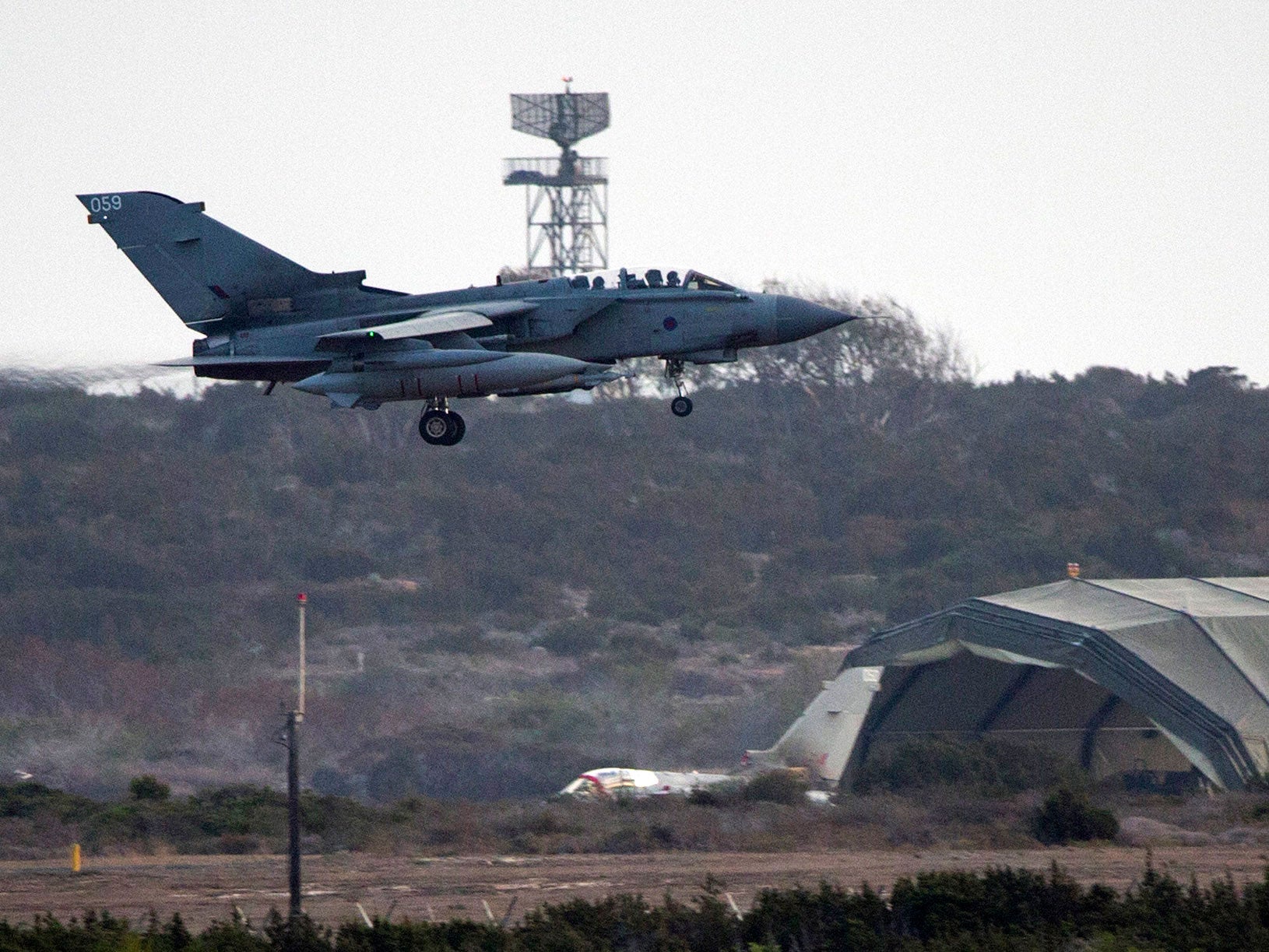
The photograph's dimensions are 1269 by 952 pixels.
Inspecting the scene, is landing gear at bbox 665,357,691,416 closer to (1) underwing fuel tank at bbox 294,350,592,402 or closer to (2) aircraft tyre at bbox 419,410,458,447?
(1) underwing fuel tank at bbox 294,350,592,402

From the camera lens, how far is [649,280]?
26.6 m

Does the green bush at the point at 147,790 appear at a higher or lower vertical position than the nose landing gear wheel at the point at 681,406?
lower

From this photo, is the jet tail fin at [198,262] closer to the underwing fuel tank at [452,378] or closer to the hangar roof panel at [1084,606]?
the underwing fuel tank at [452,378]

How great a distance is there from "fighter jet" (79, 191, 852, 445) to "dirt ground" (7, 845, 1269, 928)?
6.50 m

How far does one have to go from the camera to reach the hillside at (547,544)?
47875mm

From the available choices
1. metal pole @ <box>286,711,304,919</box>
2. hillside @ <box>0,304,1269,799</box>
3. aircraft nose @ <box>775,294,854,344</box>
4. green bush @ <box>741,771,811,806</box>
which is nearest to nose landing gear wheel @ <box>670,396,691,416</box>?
aircraft nose @ <box>775,294,854,344</box>

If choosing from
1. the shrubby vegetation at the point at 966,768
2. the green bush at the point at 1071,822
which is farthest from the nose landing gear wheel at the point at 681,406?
the shrubby vegetation at the point at 966,768

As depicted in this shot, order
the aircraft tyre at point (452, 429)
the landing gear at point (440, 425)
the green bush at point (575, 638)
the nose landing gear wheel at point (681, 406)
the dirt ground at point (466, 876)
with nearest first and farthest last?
the dirt ground at point (466, 876) < the nose landing gear wheel at point (681, 406) < the aircraft tyre at point (452, 429) < the landing gear at point (440, 425) < the green bush at point (575, 638)

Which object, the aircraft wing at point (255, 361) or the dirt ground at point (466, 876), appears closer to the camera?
the dirt ground at point (466, 876)

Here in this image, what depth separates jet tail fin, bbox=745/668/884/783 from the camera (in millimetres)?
39406

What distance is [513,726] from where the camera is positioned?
48188 millimetres

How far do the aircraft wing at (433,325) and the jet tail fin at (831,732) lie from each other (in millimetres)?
16447

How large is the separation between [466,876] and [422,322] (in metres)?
8.24

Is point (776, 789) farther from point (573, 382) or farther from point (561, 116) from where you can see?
point (561, 116)
